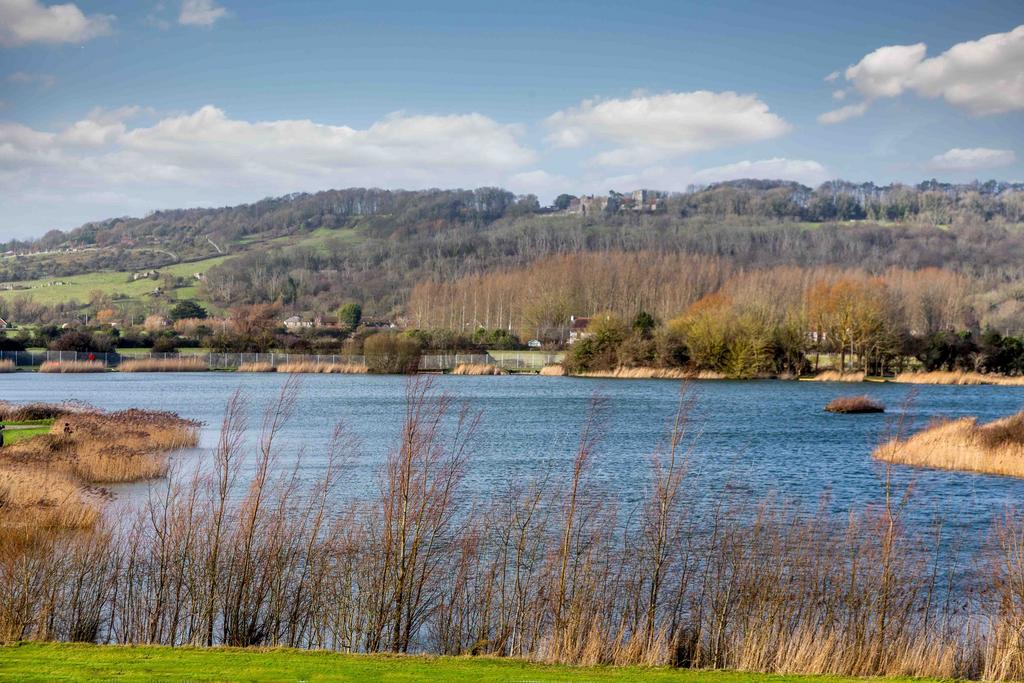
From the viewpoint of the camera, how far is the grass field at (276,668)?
34.8ft

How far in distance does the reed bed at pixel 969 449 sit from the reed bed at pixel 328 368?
7362cm

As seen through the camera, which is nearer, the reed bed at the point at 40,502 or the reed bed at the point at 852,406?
the reed bed at the point at 40,502

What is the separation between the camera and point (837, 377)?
95.6 metres

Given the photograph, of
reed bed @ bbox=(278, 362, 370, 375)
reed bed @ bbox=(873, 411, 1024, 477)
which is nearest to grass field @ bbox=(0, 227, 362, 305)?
reed bed @ bbox=(278, 362, 370, 375)

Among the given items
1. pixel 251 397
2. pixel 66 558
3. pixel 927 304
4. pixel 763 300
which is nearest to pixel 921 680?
pixel 66 558

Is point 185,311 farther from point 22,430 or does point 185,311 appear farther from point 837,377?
point 22,430

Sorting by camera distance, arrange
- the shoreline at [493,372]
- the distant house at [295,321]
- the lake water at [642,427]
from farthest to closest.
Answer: the distant house at [295,321]
the shoreline at [493,372]
the lake water at [642,427]

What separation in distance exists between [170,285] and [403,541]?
166 meters

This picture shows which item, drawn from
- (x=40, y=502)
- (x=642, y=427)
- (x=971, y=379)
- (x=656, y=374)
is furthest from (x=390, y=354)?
(x=40, y=502)

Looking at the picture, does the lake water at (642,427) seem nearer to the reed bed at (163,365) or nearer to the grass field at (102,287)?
the reed bed at (163,365)

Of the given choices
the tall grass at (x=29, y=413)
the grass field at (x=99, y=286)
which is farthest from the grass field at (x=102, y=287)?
the tall grass at (x=29, y=413)

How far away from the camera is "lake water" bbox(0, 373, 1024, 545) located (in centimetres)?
2855

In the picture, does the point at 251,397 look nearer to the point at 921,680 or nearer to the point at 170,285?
the point at 921,680

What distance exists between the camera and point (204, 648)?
1232 centimetres
